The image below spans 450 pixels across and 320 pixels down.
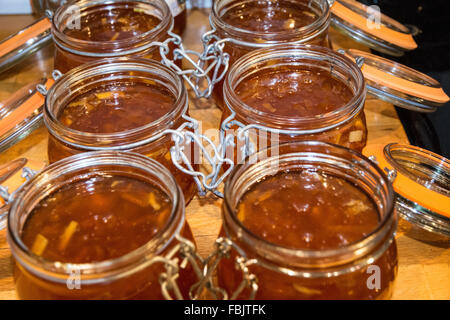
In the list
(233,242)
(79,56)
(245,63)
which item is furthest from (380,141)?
(79,56)

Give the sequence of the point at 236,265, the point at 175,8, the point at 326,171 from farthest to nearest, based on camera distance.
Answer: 1. the point at 175,8
2. the point at 326,171
3. the point at 236,265

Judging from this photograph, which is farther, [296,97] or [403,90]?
[403,90]

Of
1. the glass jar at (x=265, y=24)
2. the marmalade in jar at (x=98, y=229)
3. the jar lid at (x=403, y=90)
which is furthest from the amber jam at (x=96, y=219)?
the jar lid at (x=403, y=90)

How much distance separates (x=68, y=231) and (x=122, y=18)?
3.15ft

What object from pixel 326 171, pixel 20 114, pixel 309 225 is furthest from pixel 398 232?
pixel 20 114

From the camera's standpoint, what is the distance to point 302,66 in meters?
1.57

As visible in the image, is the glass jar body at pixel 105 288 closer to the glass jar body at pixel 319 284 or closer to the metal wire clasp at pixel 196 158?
the glass jar body at pixel 319 284

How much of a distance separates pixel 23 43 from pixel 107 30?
10.6 inches

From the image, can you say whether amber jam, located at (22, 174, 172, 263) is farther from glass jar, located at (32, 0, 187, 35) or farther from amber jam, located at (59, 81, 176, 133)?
glass jar, located at (32, 0, 187, 35)

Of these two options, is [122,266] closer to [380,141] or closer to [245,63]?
[245,63]

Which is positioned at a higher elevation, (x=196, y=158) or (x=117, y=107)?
(x=117, y=107)

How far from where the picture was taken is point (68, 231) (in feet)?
3.73

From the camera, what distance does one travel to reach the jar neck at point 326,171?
3.22ft

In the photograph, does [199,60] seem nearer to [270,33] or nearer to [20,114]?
[270,33]
